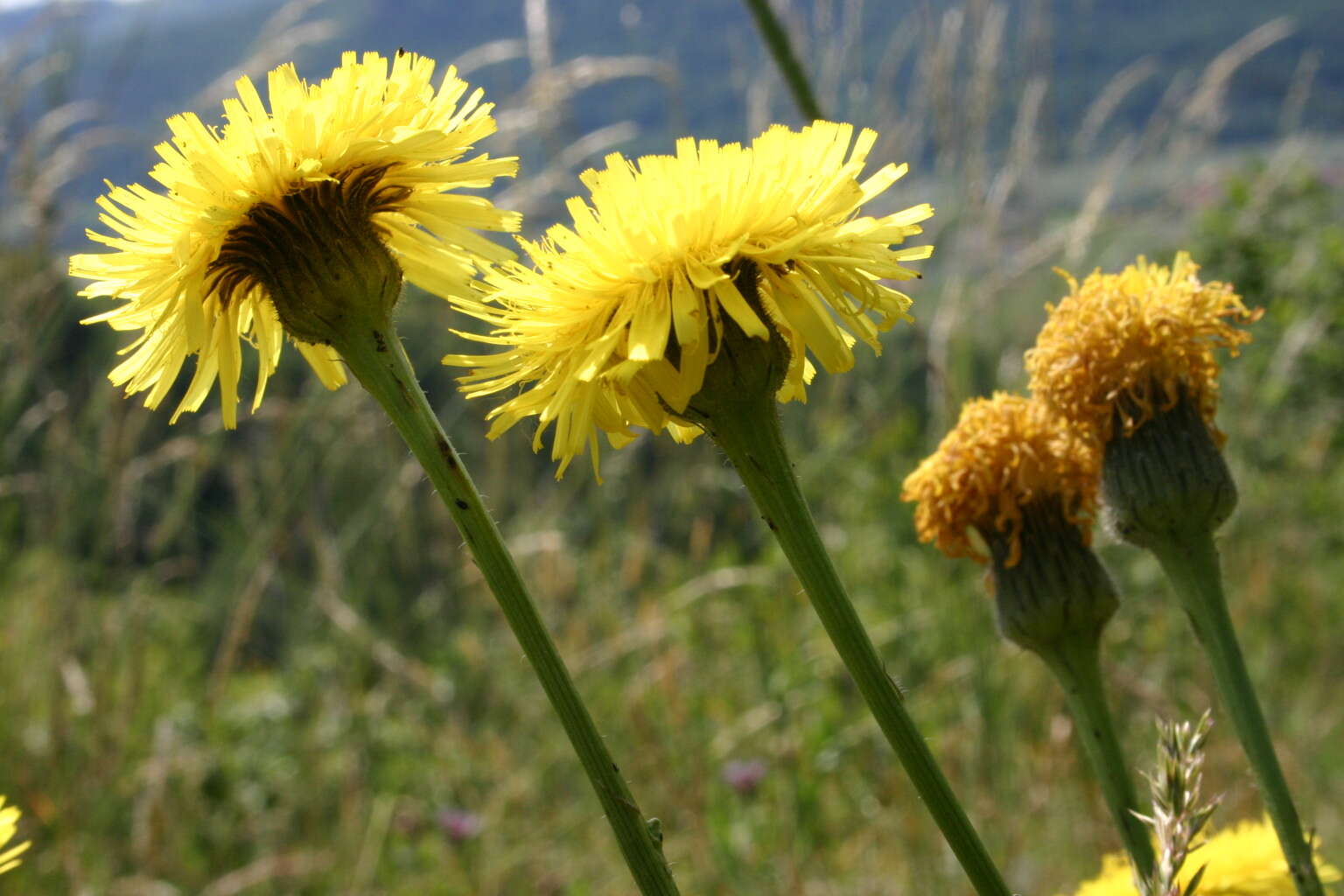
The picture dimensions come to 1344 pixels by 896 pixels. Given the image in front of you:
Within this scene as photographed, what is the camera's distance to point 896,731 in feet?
3.39

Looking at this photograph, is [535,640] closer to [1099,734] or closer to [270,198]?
[270,198]

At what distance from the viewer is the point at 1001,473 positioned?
5.38 feet

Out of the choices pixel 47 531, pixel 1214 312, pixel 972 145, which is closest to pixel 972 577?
pixel 972 145

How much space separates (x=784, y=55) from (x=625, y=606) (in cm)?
341

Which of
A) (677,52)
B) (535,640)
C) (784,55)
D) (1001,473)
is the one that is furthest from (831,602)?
(677,52)

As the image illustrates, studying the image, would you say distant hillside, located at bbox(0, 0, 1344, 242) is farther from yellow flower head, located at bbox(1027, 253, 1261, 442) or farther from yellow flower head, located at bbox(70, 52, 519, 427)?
yellow flower head, located at bbox(70, 52, 519, 427)

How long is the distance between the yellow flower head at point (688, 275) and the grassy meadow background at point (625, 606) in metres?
1.53

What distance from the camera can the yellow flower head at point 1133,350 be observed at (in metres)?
1.50

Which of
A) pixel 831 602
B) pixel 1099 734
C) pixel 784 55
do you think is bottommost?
pixel 1099 734

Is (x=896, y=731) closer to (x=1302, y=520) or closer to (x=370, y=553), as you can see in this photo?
(x=370, y=553)

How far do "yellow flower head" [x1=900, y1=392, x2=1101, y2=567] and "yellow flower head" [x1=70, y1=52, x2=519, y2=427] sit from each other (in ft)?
2.28

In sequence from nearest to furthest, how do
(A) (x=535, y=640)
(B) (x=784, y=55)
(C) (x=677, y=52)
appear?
(A) (x=535, y=640) → (B) (x=784, y=55) → (C) (x=677, y=52)

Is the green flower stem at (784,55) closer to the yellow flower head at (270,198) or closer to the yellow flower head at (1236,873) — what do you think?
the yellow flower head at (270,198)

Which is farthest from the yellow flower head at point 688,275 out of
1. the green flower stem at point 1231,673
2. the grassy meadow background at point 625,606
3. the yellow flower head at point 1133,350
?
the grassy meadow background at point 625,606
